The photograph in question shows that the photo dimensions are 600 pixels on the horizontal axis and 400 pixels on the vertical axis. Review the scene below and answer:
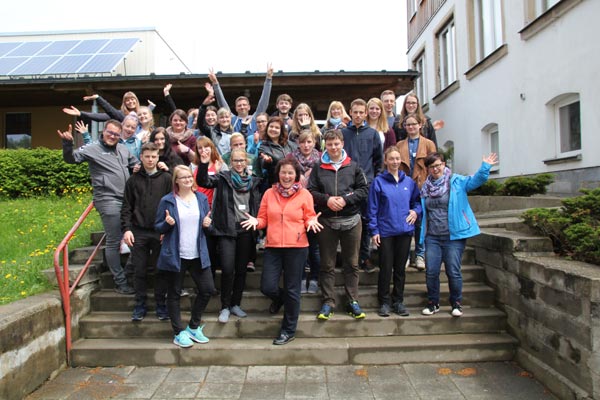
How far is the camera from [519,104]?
881cm

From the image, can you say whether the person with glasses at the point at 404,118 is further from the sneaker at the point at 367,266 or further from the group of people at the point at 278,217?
the sneaker at the point at 367,266

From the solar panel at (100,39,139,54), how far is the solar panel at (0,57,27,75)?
2.58m

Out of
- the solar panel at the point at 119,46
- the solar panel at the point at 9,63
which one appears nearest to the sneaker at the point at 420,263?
the solar panel at the point at 9,63

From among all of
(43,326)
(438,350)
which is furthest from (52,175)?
(438,350)

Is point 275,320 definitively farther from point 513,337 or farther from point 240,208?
point 513,337

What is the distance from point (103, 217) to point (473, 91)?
9.85m

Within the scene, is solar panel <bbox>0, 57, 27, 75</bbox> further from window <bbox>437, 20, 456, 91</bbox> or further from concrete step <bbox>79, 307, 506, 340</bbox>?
window <bbox>437, 20, 456, 91</bbox>

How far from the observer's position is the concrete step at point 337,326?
14.0 feet

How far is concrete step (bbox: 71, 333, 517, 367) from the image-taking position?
4000 mm

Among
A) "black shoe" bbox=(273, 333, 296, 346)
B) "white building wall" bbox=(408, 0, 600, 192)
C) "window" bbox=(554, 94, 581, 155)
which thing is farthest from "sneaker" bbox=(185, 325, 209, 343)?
"window" bbox=(554, 94, 581, 155)

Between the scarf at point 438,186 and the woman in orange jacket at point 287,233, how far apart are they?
121 centimetres

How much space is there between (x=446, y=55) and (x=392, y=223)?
11.4m

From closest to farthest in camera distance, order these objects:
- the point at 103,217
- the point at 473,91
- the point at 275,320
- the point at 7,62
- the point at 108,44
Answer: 1. the point at 275,320
2. the point at 103,217
3. the point at 473,91
4. the point at 7,62
5. the point at 108,44

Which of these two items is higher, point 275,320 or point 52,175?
point 52,175
